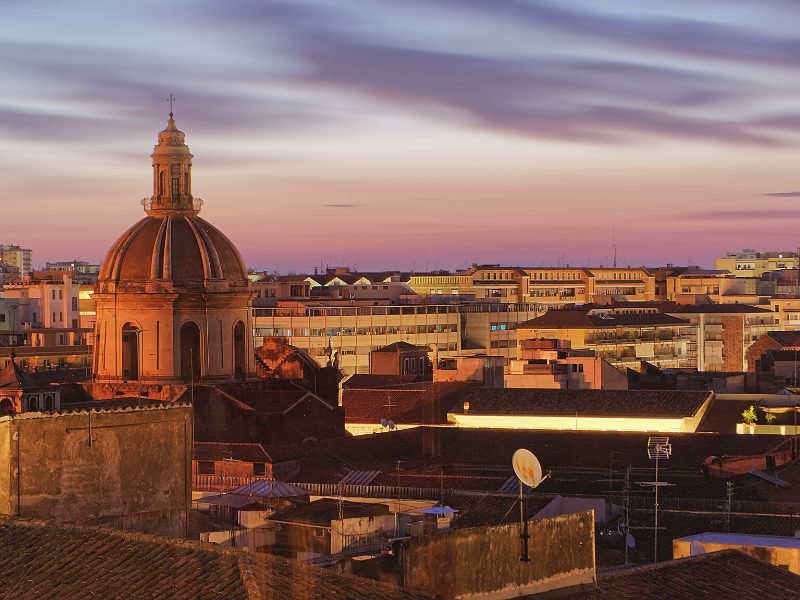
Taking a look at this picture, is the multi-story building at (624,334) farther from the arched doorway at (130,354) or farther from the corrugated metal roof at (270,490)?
the corrugated metal roof at (270,490)

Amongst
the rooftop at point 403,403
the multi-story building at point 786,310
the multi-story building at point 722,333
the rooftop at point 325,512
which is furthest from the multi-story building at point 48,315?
the rooftop at point 325,512

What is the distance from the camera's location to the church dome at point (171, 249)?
6078cm

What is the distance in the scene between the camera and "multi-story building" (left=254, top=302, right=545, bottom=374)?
123438 mm

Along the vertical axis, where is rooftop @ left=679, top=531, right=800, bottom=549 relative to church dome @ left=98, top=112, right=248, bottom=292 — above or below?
below

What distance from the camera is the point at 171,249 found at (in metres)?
60.8

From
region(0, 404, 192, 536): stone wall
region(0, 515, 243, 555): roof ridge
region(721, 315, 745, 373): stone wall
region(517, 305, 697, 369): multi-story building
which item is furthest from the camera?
region(721, 315, 745, 373): stone wall

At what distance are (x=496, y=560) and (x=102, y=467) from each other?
4.97 meters

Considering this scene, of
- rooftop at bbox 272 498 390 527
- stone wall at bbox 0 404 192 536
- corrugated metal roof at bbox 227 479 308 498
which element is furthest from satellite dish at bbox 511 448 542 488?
corrugated metal roof at bbox 227 479 308 498

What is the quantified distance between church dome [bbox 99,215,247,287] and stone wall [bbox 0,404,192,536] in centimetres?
4152

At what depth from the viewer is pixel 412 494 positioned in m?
41.3

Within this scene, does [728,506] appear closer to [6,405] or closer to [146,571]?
[146,571]

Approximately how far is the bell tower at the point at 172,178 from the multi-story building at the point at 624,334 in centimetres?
5729

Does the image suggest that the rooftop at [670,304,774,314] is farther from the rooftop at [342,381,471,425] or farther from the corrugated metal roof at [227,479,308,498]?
the corrugated metal roof at [227,479,308,498]

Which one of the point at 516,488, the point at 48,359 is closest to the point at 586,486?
the point at 516,488
